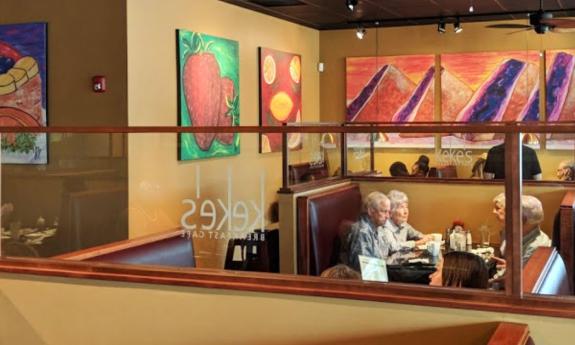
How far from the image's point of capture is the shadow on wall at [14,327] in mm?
2992

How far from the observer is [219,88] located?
7.19 m

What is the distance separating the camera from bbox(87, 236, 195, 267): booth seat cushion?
3.55m

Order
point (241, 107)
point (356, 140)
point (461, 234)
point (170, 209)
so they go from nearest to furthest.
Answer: point (170, 209), point (461, 234), point (356, 140), point (241, 107)

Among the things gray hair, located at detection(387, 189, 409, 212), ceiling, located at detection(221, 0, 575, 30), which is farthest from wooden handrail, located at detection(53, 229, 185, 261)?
ceiling, located at detection(221, 0, 575, 30)

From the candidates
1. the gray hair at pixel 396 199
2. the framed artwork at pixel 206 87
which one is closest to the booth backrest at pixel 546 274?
→ the gray hair at pixel 396 199

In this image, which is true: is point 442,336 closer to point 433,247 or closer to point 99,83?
point 433,247

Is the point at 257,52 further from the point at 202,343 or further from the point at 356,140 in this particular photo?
the point at 202,343

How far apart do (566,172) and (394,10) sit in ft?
11.1

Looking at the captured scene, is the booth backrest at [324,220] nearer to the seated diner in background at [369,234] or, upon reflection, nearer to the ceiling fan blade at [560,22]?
the seated diner in background at [369,234]

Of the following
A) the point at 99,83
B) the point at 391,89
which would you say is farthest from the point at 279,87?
the point at 99,83

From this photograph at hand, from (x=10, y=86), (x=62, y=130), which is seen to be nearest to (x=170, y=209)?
(x=62, y=130)

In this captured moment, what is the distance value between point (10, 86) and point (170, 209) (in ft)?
9.97

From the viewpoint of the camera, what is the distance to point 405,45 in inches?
380

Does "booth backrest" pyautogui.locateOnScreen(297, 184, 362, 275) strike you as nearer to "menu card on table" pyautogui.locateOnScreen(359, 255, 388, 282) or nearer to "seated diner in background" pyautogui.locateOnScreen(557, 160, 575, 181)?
"menu card on table" pyautogui.locateOnScreen(359, 255, 388, 282)
